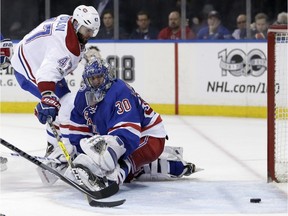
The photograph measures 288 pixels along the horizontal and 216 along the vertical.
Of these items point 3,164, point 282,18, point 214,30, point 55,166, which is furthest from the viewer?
point 214,30

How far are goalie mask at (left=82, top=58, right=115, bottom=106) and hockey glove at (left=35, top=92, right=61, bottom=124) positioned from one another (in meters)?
0.25

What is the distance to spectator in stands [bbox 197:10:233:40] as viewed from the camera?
8.85 m

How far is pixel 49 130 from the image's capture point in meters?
5.38

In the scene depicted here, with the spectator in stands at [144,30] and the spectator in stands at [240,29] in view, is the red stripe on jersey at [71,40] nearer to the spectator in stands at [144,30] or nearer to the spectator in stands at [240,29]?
the spectator in stands at [240,29]

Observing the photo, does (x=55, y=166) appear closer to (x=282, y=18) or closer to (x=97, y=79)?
(x=97, y=79)

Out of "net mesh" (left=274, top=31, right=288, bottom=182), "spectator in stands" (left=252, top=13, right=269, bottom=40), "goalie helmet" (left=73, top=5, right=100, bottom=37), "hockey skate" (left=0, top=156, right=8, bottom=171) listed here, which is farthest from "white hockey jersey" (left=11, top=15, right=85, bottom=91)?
"spectator in stands" (left=252, top=13, right=269, bottom=40)

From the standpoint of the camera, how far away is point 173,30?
29.5ft

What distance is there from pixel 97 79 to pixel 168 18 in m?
4.50

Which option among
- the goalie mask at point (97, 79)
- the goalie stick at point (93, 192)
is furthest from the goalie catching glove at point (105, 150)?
the goalie mask at point (97, 79)

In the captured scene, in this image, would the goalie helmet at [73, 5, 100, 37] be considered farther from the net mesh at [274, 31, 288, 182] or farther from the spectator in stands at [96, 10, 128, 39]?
the spectator in stands at [96, 10, 128, 39]

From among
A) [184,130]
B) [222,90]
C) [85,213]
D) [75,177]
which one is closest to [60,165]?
[75,177]

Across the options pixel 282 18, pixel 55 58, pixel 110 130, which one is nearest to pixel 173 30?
pixel 282 18

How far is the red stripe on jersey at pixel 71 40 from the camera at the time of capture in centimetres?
527

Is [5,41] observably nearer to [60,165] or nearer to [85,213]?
[60,165]
